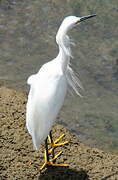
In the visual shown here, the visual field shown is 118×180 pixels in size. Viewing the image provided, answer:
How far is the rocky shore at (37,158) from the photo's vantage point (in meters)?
4.64

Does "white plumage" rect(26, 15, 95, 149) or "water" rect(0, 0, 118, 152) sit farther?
"water" rect(0, 0, 118, 152)

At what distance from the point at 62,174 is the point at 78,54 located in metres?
4.25

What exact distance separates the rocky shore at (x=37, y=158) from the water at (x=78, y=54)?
1.76 m

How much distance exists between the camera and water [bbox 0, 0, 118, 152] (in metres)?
7.25

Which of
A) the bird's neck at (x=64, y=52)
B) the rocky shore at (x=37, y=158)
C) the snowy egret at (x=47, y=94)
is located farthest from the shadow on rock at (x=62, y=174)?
the bird's neck at (x=64, y=52)

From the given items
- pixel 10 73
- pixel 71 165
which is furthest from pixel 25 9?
pixel 71 165

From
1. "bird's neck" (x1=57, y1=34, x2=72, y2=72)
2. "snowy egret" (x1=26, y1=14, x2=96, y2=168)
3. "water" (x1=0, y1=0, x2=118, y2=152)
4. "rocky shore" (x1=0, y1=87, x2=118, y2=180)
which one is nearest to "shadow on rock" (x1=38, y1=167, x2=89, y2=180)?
"rocky shore" (x1=0, y1=87, x2=118, y2=180)

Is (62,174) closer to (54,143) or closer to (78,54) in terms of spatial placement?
(54,143)

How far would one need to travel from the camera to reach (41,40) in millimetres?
8930

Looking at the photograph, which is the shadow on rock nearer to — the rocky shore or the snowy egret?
the rocky shore

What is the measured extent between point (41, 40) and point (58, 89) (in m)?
4.77

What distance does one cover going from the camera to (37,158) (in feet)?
16.0

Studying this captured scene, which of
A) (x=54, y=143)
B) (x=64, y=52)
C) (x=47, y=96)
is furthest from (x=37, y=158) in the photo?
(x=64, y=52)

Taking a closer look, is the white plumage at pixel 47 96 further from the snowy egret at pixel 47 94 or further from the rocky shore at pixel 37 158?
the rocky shore at pixel 37 158
